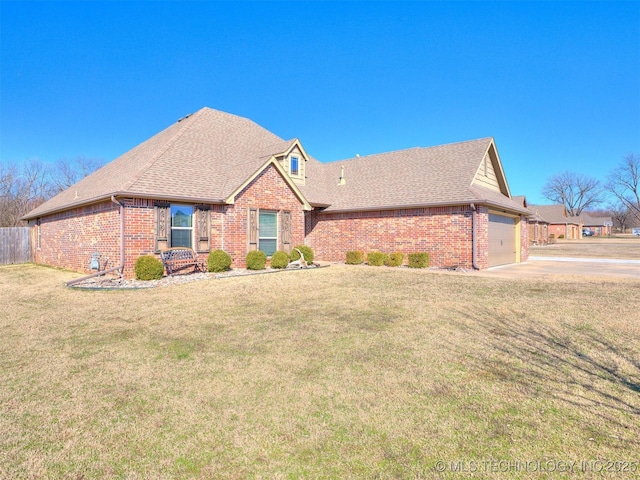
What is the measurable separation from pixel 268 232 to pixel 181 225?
379cm

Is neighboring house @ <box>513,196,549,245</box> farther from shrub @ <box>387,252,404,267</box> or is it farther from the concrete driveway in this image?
shrub @ <box>387,252,404,267</box>

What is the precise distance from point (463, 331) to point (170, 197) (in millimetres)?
10352

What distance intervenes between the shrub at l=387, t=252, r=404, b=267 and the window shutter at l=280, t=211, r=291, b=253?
15.7ft

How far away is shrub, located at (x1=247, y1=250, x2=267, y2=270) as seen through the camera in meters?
14.0

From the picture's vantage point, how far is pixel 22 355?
15.6ft

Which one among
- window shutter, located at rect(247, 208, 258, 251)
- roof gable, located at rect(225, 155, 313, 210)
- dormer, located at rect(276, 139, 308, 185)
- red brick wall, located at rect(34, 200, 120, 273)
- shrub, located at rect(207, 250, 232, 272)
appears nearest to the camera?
red brick wall, located at rect(34, 200, 120, 273)

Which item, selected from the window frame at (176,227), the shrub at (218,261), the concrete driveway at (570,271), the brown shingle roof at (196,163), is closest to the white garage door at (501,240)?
the concrete driveway at (570,271)

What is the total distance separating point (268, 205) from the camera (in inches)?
605

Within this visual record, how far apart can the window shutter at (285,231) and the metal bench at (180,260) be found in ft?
12.8

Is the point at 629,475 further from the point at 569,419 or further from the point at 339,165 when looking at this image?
the point at 339,165

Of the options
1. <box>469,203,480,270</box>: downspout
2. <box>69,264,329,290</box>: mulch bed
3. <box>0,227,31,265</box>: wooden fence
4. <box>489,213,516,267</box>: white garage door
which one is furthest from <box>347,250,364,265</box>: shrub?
<box>0,227,31,265</box>: wooden fence

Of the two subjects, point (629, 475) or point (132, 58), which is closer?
point (629, 475)

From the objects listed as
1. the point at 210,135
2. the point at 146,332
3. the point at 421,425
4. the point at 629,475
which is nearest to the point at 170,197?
the point at 210,135

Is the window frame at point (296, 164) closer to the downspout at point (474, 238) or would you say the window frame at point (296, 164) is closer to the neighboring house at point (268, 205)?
the neighboring house at point (268, 205)
